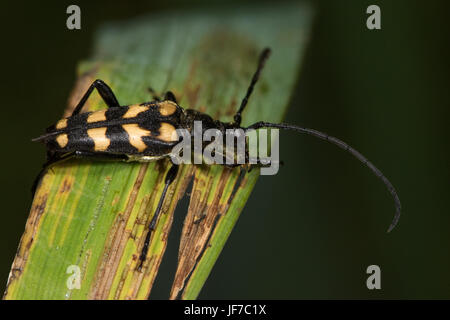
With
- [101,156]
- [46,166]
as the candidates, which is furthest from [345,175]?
[46,166]

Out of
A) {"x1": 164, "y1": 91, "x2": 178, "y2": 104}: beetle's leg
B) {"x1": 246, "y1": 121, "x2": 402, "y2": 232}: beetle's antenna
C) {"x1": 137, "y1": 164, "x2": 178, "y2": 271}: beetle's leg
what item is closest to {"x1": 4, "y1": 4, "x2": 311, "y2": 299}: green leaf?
{"x1": 137, "y1": 164, "x2": 178, "y2": 271}: beetle's leg

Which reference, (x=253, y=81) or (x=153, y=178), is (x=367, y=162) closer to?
(x=253, y=81)

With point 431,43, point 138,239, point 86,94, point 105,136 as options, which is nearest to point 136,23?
point 86,94

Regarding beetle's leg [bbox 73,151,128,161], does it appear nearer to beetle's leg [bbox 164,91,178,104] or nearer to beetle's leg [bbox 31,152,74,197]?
beetle's leg [bbox 31,152,74,197]

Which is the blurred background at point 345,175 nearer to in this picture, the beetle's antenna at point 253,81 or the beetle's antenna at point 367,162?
the beetle's antenna at point 367,162
